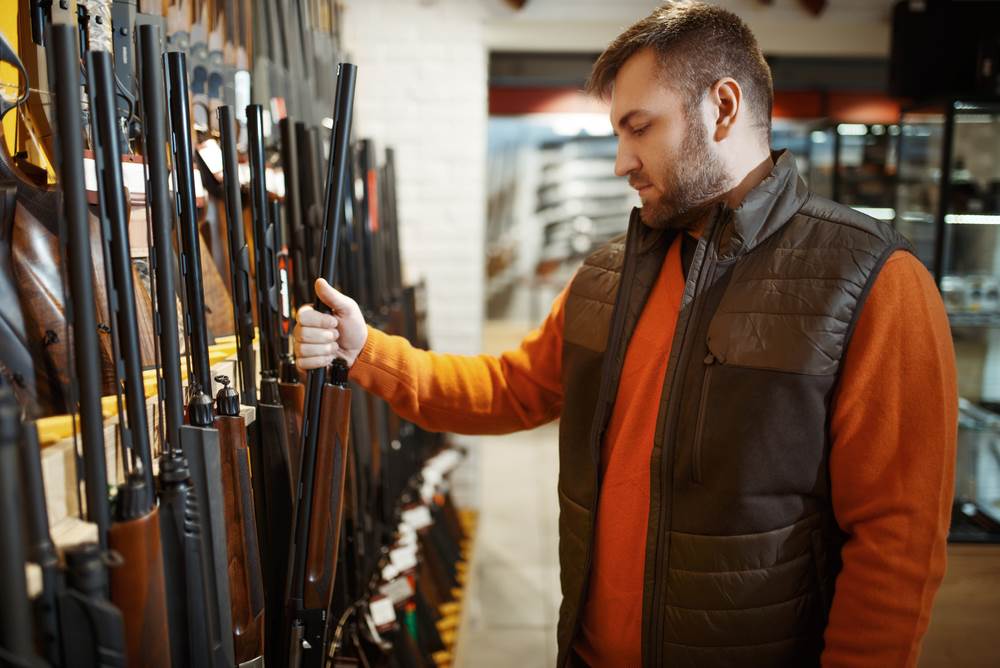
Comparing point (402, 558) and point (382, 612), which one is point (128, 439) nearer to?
point (382, 612)

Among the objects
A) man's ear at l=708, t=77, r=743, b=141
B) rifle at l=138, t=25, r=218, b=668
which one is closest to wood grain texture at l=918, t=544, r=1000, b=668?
man's ear at l=708, t=77, r=743, b=141

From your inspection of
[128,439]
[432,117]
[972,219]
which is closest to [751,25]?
[972,219]

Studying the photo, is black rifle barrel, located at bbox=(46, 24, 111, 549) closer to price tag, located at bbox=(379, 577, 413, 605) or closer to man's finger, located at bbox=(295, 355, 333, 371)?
man's finger, located at bbox=(295, 355, 333, 371)

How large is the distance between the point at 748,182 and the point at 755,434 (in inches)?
16.5

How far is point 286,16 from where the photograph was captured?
1.69 meters

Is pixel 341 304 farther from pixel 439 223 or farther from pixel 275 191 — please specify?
pixel 439 223

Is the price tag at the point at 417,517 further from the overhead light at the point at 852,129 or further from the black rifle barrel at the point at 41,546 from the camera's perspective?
the overhead light at the point at 852,129

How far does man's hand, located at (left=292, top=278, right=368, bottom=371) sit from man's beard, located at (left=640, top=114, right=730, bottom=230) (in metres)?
0.54

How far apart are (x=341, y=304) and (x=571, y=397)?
441mm

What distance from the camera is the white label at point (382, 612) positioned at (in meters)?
1.65

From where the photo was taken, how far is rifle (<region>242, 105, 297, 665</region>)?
42.3 inches

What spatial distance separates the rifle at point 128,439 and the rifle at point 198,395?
0.26ft

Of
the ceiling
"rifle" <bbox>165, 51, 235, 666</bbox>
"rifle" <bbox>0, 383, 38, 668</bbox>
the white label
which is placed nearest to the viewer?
"rifle" <bbox>0, 383, 38, 668</bbox>

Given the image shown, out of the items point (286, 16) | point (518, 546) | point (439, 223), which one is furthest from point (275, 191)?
point (518, 546)
